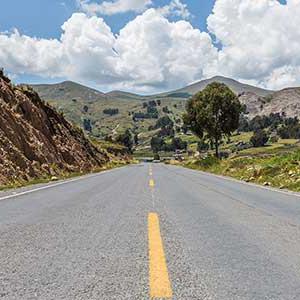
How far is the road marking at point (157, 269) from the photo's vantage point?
3.75 metres

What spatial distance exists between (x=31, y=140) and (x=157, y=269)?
2443 cm

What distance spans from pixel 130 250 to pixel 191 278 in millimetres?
1374

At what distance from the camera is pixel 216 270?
4465mm

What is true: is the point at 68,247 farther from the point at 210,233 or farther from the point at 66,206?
the point at 66,206

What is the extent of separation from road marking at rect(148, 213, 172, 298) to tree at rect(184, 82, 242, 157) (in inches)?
1575

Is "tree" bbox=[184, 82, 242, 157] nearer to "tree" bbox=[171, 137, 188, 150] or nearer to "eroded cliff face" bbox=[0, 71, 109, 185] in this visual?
"eroded cliff face" bbox=[0, 71, 109, 185]

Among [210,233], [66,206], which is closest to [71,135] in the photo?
[66,206]

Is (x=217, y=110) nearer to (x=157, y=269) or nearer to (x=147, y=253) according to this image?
(x=147, y=253)

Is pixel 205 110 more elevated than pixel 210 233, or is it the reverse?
pixel 205 110

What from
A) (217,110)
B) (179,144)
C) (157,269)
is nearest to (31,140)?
(157,269)

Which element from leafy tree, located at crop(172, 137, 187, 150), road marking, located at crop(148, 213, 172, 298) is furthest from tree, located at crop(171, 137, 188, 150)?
road marking, located at crop(148, 213, 172, 298)

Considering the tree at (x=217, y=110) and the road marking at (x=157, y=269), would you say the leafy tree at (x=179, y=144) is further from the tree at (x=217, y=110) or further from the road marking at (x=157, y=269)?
the road marking at (x=157, y=269)

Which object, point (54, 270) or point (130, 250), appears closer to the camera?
point (54, 270)

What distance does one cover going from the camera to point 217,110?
46062 mm
